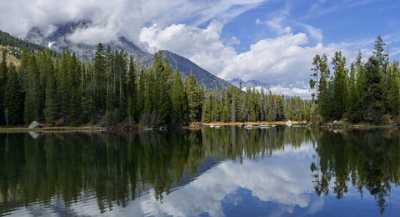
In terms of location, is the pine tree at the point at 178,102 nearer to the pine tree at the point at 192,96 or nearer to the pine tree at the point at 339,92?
the pine tree at the point at 192,96

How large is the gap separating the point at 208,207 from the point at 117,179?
1089cm

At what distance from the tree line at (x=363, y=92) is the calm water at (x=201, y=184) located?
59846 mm

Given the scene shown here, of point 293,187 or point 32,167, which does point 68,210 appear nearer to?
point 293,187

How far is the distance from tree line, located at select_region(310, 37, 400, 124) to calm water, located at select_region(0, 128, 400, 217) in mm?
59846

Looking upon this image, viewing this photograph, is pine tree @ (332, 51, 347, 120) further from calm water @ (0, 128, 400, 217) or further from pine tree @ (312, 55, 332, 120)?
calm water @ (0, 128, 400, 217)

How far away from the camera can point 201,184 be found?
30922 millimetres

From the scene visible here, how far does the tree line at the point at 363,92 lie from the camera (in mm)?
106188

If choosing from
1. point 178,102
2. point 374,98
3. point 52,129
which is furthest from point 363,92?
point 52,129

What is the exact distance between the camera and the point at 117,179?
1271 inches

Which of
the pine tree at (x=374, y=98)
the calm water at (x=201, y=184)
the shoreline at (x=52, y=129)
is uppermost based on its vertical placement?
the pine tree at (x=374, y=98)

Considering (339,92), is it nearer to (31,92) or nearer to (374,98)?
(374,98)

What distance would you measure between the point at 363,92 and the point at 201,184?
284 ft

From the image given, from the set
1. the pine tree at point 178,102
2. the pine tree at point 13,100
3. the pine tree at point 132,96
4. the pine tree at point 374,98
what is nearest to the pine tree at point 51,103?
the pine tree at point 13,100

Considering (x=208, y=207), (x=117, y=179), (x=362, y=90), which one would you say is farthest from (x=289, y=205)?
(x=362, y=90)
